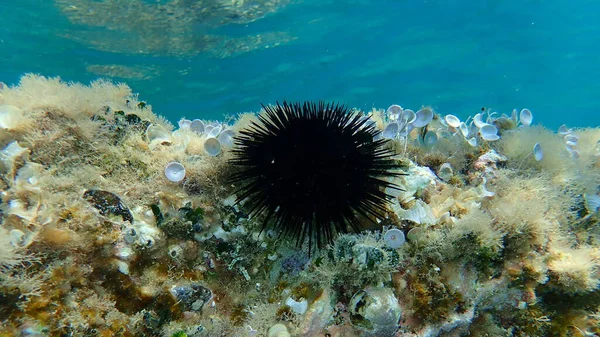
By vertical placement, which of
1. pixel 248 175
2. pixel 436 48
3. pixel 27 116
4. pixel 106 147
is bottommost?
pixel 248 175

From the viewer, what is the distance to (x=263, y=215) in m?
3.21

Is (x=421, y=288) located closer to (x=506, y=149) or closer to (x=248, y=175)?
(x=248, y=175)

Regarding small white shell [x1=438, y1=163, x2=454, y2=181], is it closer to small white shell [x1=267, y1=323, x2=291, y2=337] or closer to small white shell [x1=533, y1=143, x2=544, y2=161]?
small white shell [x1=533, y1=143, x2=544, y2=161]

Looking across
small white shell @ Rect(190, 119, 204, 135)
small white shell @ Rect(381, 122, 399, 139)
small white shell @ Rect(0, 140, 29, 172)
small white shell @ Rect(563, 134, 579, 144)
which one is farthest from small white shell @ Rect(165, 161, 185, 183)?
small white shell @ Rect(563, 134, 579, 144)

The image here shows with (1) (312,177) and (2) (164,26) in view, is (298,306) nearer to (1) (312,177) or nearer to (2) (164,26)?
(1) (312,177)

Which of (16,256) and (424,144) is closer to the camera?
(16,256)

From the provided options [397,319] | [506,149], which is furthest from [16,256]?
[506,149]

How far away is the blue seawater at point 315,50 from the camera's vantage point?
23359mm

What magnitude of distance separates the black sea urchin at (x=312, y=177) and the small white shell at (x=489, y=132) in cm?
181

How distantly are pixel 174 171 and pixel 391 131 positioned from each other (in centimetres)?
245

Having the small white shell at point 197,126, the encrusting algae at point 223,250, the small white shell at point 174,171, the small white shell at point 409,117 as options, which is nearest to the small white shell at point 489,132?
the encrusting algae at point 223,250

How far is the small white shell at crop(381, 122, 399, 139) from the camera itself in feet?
12.9

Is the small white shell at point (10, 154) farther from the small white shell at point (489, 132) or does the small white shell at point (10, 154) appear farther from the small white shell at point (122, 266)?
the small white shell at point (489, 132)

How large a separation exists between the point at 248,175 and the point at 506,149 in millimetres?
3452
